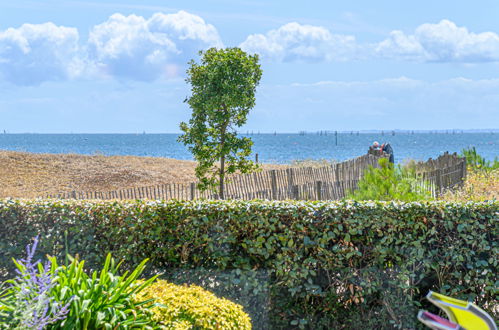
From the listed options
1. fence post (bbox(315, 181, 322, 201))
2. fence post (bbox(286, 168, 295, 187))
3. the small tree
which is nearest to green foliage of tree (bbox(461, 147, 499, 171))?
fence post (bbox(286, 168, 295, 187))

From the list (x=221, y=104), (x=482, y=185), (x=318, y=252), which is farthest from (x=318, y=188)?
(x=318, y=252)

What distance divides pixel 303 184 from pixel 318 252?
23.0ft

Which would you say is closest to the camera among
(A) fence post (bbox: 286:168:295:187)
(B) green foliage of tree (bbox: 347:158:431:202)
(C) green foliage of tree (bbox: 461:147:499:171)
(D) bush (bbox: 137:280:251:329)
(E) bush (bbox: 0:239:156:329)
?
(E) bush (bbox: 0:239:156:329)

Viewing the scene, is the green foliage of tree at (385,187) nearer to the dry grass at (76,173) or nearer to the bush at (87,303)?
the bush at (87,303)

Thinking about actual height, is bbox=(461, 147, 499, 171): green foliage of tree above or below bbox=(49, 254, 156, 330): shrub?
below

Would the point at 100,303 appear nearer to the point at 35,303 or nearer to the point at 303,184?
the point at 35,303

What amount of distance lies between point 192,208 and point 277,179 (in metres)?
8.00

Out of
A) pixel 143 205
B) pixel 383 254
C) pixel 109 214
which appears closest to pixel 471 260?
pixel 383 254

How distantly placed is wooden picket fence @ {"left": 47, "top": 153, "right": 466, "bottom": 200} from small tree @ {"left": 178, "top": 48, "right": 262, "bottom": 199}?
922mm

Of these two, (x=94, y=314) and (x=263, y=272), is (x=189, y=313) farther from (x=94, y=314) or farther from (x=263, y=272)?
(x=263, y=272)

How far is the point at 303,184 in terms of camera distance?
12.0 m

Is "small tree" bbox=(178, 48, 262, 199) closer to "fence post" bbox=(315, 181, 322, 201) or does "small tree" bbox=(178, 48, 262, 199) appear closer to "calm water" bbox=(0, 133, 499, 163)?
"fence post" bbox=(315, 181, 322, 201)

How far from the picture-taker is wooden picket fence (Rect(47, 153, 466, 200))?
1195 cm

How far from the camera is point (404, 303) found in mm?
5180
